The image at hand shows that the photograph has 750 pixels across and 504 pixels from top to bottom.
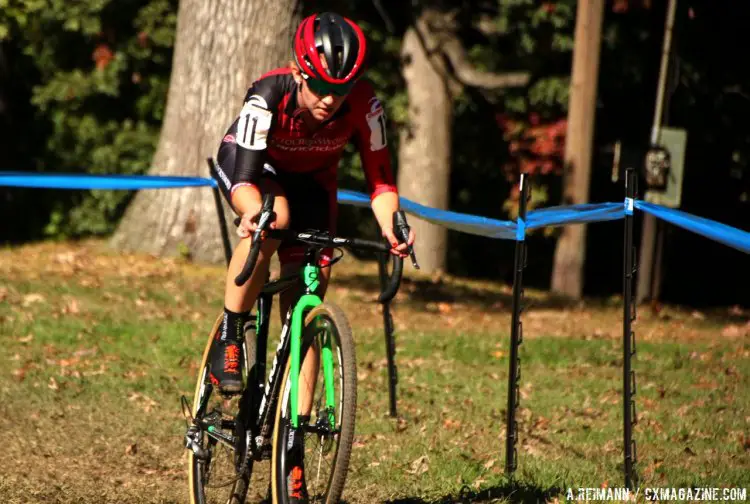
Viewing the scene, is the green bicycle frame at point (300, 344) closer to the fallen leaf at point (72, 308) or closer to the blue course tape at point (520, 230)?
the blue course tape at point (520, 230)

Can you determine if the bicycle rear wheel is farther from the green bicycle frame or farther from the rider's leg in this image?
the green bicycle frame

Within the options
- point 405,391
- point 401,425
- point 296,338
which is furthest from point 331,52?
point 405,391

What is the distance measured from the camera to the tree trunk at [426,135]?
18172 millimetres

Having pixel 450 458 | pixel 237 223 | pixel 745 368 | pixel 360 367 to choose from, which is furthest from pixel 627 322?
pixel 745 368

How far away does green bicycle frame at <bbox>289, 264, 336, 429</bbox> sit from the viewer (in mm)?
5000

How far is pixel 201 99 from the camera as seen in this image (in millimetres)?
13695

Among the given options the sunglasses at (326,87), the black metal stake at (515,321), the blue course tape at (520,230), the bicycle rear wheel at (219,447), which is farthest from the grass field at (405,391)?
the sunglasses at (326,87)

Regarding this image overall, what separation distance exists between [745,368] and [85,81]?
10.2 metres

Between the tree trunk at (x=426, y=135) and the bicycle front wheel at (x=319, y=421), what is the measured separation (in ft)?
42.7

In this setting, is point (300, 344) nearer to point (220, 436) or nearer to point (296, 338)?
point (296, 338)

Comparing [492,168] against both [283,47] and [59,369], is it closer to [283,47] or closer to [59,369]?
[283,47]

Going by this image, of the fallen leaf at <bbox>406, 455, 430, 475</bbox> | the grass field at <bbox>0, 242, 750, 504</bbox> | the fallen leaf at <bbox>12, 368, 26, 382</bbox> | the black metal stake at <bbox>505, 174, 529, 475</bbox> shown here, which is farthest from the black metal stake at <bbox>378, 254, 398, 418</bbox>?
the fallen leaf at <bbox>12, 368, 26, 382</bbox>

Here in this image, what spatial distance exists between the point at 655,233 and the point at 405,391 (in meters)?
8.49

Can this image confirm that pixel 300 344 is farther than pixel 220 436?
No
